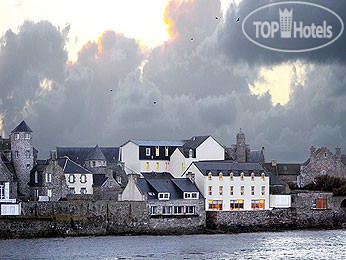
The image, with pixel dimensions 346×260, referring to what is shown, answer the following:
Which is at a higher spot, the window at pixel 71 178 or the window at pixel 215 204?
the window at pixel 71 178

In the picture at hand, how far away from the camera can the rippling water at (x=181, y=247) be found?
53688mm

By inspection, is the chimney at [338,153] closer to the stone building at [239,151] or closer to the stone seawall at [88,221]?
the stone building at [239,151]

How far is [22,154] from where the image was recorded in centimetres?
7369

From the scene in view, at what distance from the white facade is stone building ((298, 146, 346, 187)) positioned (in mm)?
18511

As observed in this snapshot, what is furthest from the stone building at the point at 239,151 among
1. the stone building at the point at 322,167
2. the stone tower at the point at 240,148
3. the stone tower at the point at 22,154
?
the stone tower at the point at 22,154

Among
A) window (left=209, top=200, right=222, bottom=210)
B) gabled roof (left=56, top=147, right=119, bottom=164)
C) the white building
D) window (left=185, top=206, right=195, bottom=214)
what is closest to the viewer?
window (left=185, top=206, right=195, bottom=214)

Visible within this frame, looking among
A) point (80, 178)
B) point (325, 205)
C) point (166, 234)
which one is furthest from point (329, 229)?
point (80, 178)

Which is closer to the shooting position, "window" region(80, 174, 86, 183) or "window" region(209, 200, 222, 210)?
"window" region(209, 200, 222, 210)

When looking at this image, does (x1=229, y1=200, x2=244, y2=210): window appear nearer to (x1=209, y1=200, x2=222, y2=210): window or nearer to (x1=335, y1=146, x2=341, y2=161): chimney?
(x1=209, y1=200, x2=222, y2=210): window

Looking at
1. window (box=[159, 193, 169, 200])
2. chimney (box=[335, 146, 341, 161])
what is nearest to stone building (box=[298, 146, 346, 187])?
chimney (box=[335, 146, 341, 161])

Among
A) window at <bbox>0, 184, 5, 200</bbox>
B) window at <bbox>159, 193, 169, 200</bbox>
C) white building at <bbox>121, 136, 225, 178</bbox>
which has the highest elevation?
white building at <bbox>121, 136, 225, 178</bbox>

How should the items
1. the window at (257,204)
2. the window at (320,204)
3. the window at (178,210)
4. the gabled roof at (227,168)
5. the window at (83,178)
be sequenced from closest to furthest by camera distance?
the window at (178,210) < the gabled roof at (227,168) < the window at (257,204) < the window at (83,178) < the window at (320,204)

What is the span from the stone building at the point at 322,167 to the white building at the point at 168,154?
12.0 metres

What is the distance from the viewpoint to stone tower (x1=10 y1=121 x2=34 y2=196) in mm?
73562
